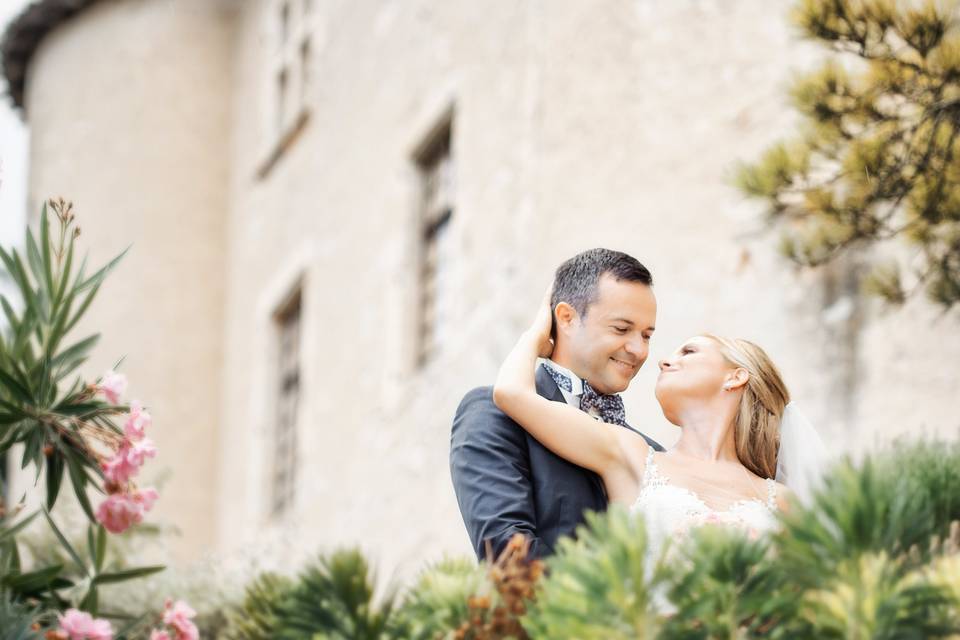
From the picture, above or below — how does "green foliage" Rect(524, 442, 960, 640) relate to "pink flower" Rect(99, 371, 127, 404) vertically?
below

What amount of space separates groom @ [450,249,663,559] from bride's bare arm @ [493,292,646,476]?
0.05 m

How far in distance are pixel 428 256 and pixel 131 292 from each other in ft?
15.5

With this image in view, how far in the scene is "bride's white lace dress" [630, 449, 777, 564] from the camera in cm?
322

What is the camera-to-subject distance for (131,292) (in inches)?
607

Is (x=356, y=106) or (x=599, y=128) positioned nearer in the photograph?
(x=599, y=128)

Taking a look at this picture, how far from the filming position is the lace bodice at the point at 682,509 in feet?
10.6

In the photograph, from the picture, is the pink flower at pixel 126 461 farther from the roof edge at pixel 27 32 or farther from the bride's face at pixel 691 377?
the roof edge at pixel 27 32

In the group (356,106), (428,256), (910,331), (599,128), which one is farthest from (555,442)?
(356,106)

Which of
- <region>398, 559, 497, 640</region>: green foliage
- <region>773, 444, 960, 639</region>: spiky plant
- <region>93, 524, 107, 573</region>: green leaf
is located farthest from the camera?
<region>93, 524, 107, 573</region>: green leaf

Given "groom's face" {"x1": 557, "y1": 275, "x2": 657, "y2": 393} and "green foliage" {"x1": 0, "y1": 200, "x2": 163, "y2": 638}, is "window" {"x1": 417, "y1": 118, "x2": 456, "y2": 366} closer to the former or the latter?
"green foliage" {"x1": 0, "y1": 200, "x2": 163, "y2": 638}

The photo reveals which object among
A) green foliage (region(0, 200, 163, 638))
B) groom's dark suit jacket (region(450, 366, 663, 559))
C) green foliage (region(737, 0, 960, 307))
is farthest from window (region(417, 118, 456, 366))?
groom's dark suit jacket (region(450, 366, 663, 559))

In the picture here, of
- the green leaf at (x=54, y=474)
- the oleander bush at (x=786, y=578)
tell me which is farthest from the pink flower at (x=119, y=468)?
the oleander bush at (x=786, y=578)

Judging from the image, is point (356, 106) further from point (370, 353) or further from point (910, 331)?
point (910, 331)

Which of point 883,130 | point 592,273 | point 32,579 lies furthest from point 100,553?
point 883,130
